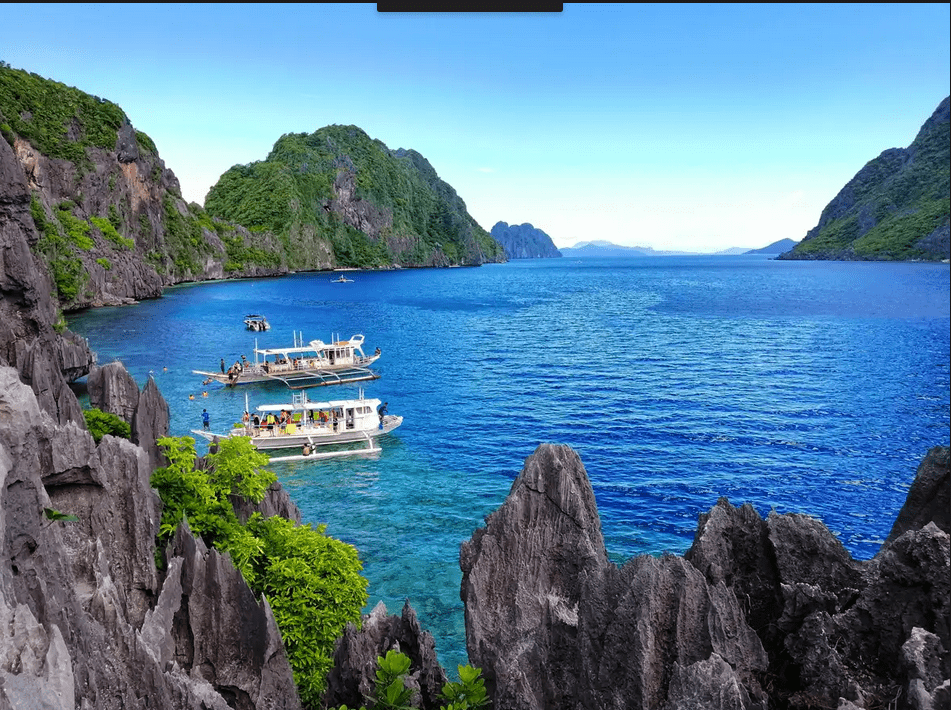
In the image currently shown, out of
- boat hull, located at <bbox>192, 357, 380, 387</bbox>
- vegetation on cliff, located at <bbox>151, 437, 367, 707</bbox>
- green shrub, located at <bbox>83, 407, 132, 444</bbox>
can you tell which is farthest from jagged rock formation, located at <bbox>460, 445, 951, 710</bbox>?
boat hull, located at <bbox>192, 357, 380, 387</bbox>

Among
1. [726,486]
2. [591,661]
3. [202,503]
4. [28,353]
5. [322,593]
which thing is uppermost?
[28,353]

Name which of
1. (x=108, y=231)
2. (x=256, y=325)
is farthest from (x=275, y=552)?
(x=108, y=231)

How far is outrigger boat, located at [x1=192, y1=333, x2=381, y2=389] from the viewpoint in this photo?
67.4 meters

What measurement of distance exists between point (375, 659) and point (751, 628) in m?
8.36

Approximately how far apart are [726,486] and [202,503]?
29825mm

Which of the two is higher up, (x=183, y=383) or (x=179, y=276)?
(x=179, y=276)

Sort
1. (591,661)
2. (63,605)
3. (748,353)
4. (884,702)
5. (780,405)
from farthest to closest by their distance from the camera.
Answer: (748,353), (780,405), (63,605), (591,661), (884,702)

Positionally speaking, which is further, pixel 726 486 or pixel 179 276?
pixel 179 276

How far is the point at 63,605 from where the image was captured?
12297mm

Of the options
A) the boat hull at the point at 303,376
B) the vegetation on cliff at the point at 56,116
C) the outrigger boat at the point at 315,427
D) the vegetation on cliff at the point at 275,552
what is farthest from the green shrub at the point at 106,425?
the vegetation on cliff at the point at 56,116

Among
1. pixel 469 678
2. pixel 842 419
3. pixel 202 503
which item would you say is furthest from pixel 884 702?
pixel 842 419

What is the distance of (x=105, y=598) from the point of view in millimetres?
14547

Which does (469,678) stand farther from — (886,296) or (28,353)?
(886,296)

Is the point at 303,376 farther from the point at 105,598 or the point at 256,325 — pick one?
the point at 105,598
